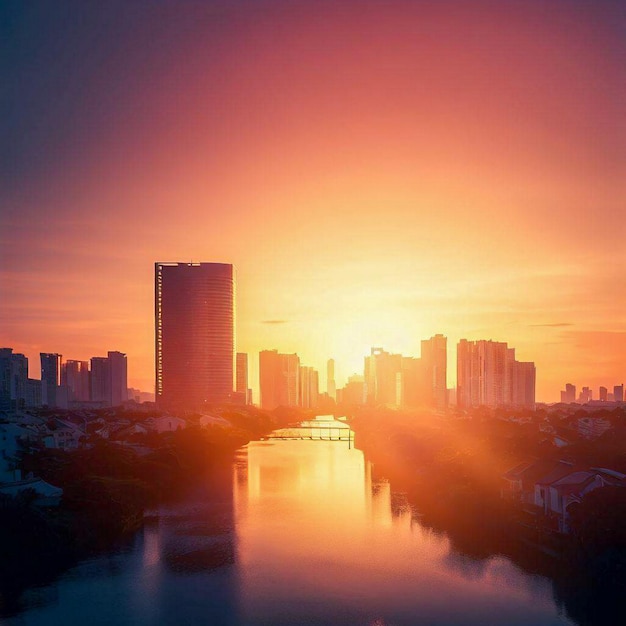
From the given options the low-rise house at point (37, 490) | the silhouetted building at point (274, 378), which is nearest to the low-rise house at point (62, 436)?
the low-rise house at point (37, 490)

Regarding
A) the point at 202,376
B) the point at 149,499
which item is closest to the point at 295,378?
the point at 202,376

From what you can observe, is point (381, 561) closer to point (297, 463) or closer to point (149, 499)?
point (149, 499)

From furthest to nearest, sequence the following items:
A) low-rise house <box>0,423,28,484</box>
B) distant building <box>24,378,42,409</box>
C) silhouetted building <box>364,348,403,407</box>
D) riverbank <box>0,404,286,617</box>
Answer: silhouetted building <box>364,348,403,407</box> → distant building <box>24,378,42,409</box> → low-rise house <box>0,423,28,484</box> → riverbank <box>0,404,286,617</box>

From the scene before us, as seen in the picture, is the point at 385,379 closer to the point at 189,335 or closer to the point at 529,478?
the point at 189,335

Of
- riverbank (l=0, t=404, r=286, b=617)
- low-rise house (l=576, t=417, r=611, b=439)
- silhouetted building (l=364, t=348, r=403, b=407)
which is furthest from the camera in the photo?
silhouetted building (l=364, t=348, r=403, b=407)

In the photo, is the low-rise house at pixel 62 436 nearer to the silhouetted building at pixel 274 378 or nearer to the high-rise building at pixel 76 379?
the high-rise building at pixel 76 379

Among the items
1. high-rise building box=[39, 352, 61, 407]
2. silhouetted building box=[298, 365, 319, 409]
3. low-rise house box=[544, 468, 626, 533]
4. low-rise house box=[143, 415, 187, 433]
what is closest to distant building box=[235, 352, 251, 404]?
silhouetted building box=[298, 365, 319, 409]

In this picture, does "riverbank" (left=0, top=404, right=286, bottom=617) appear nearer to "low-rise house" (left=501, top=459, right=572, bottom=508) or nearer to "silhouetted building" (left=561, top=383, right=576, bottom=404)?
"low-rise house" (left=501, top=459, right=572, bottom=508)
